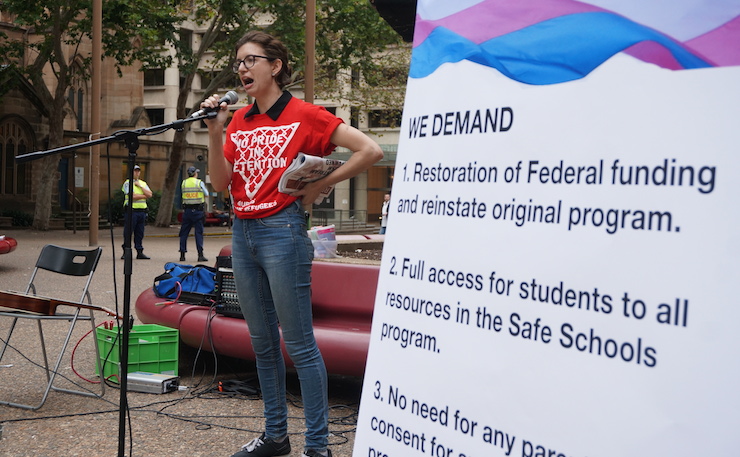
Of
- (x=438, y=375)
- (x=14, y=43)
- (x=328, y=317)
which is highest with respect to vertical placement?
(x=14, y=43)

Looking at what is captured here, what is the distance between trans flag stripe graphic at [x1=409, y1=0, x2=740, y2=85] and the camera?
1240 mm

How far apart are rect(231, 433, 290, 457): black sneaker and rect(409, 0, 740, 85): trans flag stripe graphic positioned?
2.53 metres

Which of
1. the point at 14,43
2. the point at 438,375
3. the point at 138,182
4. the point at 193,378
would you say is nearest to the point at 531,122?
the point at 438,375

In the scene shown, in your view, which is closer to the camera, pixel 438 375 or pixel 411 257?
pixel 438 375

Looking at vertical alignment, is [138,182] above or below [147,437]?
above

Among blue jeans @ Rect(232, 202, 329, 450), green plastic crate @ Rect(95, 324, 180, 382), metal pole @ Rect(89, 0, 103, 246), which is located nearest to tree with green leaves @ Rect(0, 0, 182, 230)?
metal pole @ Rect(89, 0, 103, 246)

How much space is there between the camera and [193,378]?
18.7ft

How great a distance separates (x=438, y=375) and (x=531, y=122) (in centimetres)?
54

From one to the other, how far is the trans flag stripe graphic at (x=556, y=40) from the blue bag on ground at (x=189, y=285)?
4595 mm

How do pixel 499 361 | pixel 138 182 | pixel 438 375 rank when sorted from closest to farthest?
pixel 499 361 → pixel 438 375 → pixel 138 182

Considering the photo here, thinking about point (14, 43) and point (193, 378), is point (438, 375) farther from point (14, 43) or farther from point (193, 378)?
point (14, 43)

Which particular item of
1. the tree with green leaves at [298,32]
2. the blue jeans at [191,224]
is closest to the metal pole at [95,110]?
the blue jeans at [191,224]

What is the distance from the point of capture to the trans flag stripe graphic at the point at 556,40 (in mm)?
→ 1240

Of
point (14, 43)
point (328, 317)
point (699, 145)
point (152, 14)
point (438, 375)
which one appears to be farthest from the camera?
point (14, 43)
